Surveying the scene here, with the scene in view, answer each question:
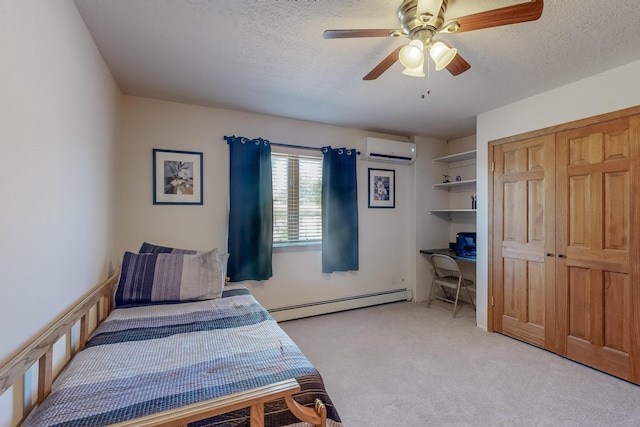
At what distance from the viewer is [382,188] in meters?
3.91

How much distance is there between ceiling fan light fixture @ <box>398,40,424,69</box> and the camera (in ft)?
4.72

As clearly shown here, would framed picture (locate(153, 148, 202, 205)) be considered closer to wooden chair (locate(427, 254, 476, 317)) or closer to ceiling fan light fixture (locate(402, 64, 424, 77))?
ceiling fan light fixture (locate(402, 64, 424, 77))

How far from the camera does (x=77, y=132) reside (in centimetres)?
151

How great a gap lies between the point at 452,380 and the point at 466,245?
193 centimetres

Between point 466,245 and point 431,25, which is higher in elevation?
point 431,25

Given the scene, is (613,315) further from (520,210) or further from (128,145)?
(128,145)

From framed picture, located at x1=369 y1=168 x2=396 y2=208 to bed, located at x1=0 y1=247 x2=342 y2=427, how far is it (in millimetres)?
2610

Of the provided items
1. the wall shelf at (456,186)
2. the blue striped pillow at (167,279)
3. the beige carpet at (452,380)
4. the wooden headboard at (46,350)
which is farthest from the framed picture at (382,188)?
the wooden headboard at (46,350)

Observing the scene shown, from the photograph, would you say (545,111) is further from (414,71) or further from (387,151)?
(414,71)

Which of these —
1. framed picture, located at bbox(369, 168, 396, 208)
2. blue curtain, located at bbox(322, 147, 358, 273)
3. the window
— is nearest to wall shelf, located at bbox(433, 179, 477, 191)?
framed picture, located at bbox(369, 168, 396, 208)

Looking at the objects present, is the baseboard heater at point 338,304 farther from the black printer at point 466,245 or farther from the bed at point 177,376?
the bed at point 177,376

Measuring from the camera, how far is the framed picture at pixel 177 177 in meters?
2.73

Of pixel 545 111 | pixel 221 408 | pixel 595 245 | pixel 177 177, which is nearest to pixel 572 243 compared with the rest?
pixel 595 245

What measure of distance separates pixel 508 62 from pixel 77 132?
9.12 feet
